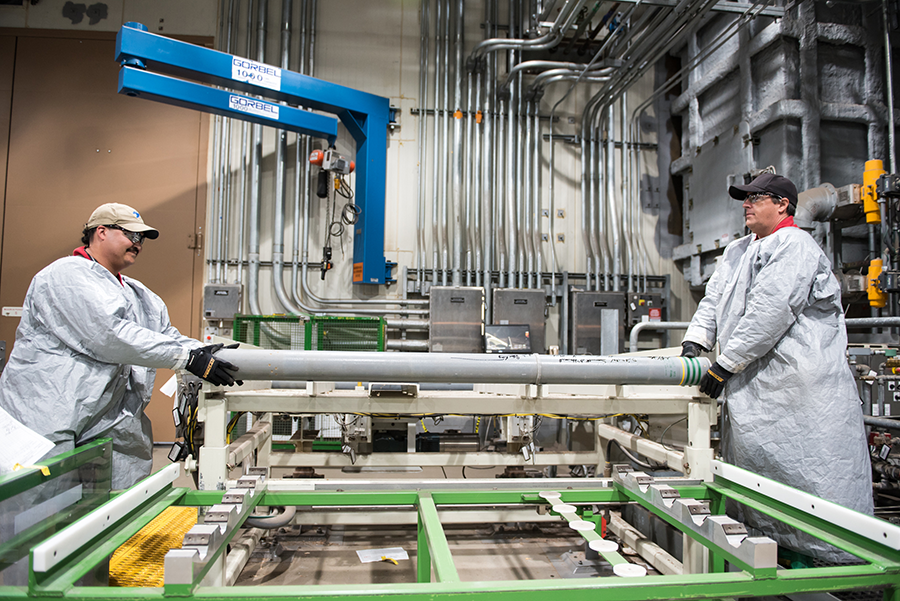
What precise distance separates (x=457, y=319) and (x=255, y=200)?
2.34 m

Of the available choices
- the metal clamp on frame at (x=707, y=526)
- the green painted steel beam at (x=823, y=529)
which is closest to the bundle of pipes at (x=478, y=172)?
the metal clamp on frame at (x=707, y=526)

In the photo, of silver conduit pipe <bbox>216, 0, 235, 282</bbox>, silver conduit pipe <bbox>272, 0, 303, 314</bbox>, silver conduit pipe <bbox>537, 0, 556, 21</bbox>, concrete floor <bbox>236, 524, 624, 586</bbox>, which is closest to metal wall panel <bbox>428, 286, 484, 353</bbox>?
silver conduit pipe <bbox>272, 0, 303, 314</bbox>

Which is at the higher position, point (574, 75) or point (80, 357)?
point (574, 75)

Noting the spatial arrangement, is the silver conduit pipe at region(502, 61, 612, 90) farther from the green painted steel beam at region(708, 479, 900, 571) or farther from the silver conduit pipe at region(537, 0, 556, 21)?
the green painted steel beam at region(708, 479, 900, 571)

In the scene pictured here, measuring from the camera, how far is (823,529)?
3.71 ft

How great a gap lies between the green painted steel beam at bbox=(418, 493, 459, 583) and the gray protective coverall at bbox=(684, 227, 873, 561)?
1.10 metres

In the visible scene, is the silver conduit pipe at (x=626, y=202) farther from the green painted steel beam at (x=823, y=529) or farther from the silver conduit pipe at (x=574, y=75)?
the green painted steel beam at (x=823, y=529)

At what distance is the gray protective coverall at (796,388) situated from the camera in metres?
1.66

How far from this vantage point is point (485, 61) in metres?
5.28

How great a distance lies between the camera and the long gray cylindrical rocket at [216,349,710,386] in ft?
4.77

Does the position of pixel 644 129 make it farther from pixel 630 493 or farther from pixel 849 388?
pixel 630 493

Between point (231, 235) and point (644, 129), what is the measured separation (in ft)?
15.0

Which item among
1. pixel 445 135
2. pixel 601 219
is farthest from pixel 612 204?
pixel 445 135

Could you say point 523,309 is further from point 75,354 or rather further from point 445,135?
point 75,354
